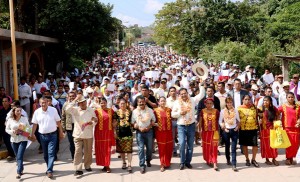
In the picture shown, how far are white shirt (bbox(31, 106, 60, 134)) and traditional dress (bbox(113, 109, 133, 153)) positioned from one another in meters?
1.21

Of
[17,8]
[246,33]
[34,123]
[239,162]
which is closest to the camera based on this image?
[34,123]

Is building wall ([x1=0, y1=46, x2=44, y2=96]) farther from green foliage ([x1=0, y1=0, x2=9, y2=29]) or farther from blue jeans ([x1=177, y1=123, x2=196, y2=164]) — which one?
blue jeans ([x1=177, y1=123, x2=196, y2=164])

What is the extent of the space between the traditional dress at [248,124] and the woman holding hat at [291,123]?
2.30ft

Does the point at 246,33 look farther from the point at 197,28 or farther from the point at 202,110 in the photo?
the point at 202,110

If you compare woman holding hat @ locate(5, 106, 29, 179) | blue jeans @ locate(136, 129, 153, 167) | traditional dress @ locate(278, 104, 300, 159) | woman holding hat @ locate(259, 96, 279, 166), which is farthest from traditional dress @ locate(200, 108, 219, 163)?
woman holding hat @ locate(5, 106, 29, 179)

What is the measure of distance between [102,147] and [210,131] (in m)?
2.15

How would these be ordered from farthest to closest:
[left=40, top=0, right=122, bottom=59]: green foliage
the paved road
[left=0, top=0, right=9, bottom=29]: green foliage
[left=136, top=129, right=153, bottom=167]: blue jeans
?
[left=0, top=0, right=9, bottom=29]: green foliage, [left=40, top=0, right=122, bottom=59]: green foliage, [left=136, top=129, right=153, bottom=167]: blue jeans, the paved road

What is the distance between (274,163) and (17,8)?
15.3m

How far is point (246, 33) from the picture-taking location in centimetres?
3012

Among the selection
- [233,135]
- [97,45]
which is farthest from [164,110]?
[97,45]

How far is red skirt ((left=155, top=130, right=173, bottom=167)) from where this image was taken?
285 inches

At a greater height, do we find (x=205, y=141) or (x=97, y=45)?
(x=97, y=45)

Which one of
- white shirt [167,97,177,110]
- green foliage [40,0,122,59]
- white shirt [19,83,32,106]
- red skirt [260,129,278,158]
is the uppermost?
green foliage [40,0,122,59]

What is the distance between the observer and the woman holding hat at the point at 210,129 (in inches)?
285
